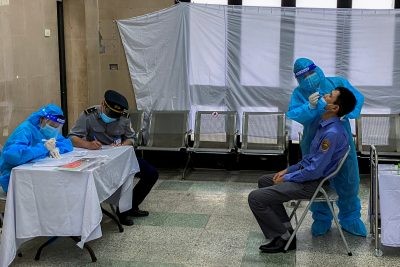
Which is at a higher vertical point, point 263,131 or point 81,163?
point 81,163

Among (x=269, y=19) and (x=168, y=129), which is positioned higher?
(x=269, y=19)

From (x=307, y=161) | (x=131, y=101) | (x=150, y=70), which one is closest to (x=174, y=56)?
(x=150, y=70)

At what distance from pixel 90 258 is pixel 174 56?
3.56m

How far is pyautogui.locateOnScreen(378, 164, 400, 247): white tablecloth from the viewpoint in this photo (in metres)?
3.47

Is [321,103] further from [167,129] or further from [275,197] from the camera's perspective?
[167,129]

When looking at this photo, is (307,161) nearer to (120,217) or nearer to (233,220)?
(233,220)

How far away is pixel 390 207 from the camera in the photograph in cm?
350

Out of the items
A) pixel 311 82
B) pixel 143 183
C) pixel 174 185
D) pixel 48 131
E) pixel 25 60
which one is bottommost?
pixel 174 185

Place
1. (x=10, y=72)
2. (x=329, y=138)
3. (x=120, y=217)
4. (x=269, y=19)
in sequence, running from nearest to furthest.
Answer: (x=329, y=138)
(x=120, y=217)
(x=10, y=72)
(x=269, y=19)

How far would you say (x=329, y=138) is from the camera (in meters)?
3.53

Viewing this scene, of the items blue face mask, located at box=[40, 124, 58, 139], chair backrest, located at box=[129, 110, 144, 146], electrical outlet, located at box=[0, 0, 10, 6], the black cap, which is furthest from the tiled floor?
electrical outlet, located at box=[0, 0, 10, 6]

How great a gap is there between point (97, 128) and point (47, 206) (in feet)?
4.12

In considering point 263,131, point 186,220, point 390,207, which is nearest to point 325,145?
point 390,207

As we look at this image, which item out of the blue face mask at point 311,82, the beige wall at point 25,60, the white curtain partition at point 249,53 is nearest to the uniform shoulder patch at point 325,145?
the blue face mask at point 311,82
